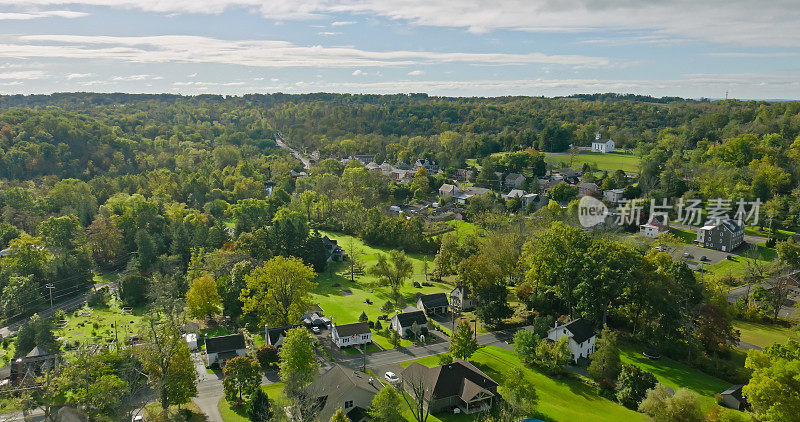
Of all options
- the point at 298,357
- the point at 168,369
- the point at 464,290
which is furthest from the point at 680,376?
the point at 168,369

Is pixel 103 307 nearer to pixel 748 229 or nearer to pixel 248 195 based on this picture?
pixel 248 195

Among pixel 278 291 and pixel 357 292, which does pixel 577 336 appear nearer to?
pixel 357 292

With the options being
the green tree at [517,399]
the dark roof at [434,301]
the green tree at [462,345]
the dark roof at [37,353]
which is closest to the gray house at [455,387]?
the green tree at [517,399]

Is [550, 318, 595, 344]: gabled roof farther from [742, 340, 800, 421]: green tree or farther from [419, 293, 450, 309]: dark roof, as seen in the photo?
[742, 340, 800, 421]: green tree

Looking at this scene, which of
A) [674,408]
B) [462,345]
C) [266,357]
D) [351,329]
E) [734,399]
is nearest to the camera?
[674,408]

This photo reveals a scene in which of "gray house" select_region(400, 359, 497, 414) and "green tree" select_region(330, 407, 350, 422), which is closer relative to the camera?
"green tree" select_region(330, 407, 350, 422)

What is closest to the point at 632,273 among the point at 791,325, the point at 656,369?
the point at 656,369

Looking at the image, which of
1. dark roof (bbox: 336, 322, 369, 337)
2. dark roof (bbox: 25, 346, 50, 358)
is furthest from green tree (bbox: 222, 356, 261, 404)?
dark roof (bbox: 25, 346, 50, 358)
